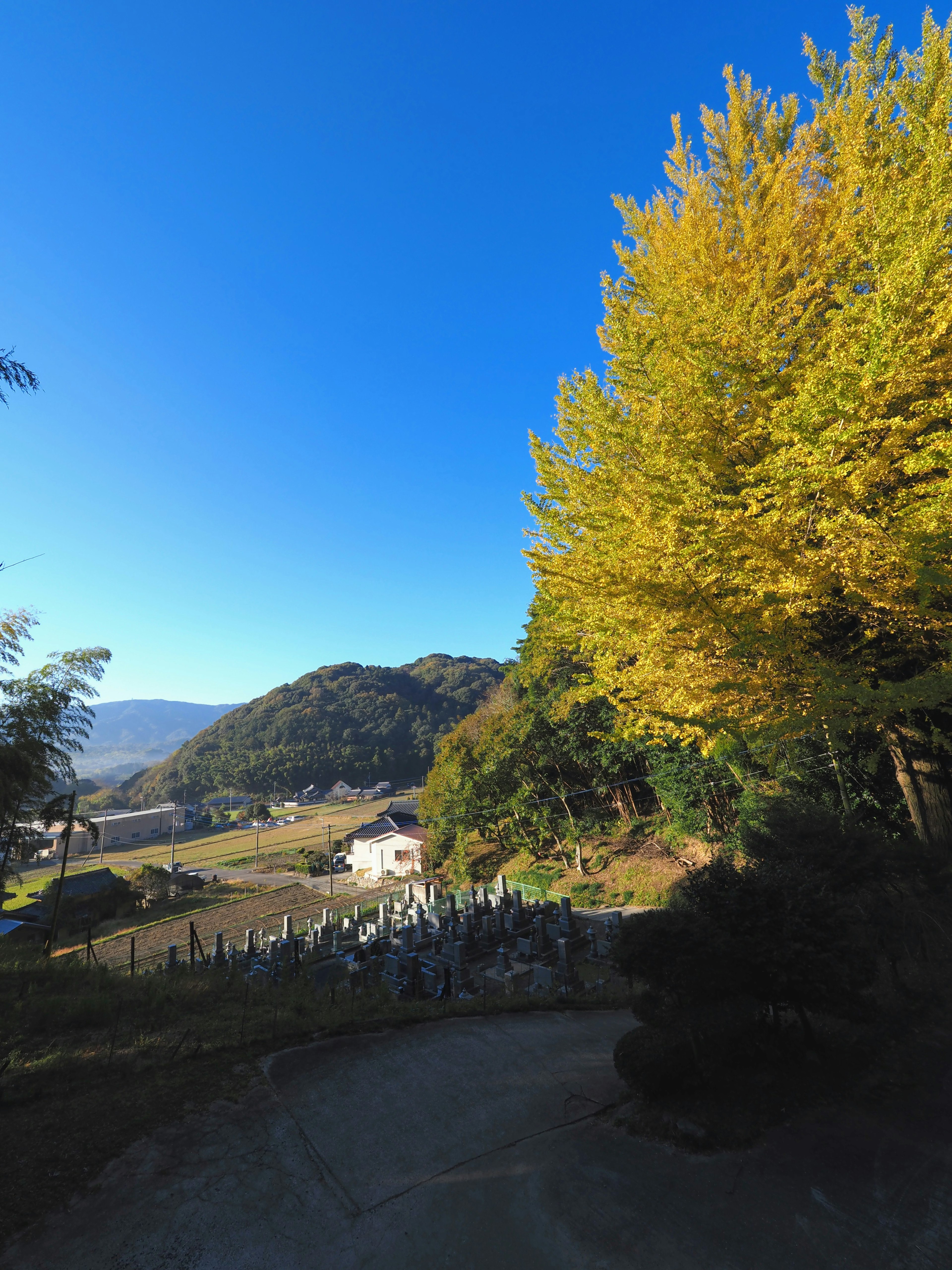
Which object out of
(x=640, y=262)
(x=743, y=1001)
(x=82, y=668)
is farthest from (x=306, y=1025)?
(x=640, y=262)

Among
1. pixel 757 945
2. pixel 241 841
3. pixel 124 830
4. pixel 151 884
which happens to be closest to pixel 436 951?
pixel 757 945

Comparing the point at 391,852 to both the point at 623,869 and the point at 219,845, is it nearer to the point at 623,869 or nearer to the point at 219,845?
the point at 623,869

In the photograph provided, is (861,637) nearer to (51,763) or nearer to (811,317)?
(811,317)

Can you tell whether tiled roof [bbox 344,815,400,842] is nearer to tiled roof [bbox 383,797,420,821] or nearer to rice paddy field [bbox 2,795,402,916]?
tiled roof [bbox 383,797,420,821]

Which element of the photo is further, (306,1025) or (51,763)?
(51,763)

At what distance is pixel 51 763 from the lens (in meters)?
11.4

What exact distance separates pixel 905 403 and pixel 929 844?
697 cm

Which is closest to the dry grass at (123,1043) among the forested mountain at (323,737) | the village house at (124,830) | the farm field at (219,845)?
the farm field at (219,845)

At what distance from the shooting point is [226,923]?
21.1 meters

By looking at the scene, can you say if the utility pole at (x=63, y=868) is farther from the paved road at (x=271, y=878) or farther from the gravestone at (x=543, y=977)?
the paved road at (x=271, y=878)

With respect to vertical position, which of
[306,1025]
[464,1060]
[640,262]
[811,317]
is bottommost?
[464,1060]

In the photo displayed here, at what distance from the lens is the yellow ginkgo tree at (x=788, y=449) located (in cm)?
525

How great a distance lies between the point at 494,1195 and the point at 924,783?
9.09 m

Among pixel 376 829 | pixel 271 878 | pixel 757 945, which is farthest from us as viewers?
pixel 376 829
